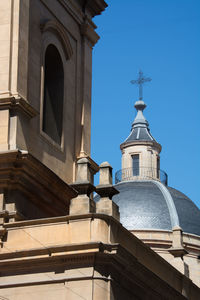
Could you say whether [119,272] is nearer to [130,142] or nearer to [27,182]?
[27,182]

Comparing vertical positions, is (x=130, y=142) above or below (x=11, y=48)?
above

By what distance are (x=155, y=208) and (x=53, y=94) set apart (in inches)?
1568

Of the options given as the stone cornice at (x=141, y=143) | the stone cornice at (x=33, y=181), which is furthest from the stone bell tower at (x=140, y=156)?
the stone cornice at (x=33, y=181)

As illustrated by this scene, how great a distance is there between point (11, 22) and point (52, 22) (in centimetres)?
230

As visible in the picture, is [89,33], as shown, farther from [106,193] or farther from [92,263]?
[92,263]

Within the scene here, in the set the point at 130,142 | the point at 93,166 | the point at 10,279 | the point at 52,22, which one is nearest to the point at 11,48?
the point at 52,22

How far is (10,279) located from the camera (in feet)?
68.0

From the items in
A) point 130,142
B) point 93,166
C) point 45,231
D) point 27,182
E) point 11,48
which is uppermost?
point 130,142

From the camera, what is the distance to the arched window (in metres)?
26.3

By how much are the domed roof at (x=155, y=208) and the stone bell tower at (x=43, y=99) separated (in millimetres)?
35427

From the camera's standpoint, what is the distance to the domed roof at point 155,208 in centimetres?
6375

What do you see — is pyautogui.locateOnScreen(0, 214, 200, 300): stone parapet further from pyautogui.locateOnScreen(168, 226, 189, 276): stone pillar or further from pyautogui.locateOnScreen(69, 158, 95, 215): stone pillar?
pyautogui.locateOnScreen(168, 226, 189, 276): stone pillar

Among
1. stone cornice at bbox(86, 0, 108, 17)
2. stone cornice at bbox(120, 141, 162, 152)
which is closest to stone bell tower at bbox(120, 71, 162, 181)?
stone cornice at bbox(120, 141, 162, 152)

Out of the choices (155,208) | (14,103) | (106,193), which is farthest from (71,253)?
(155,208)
